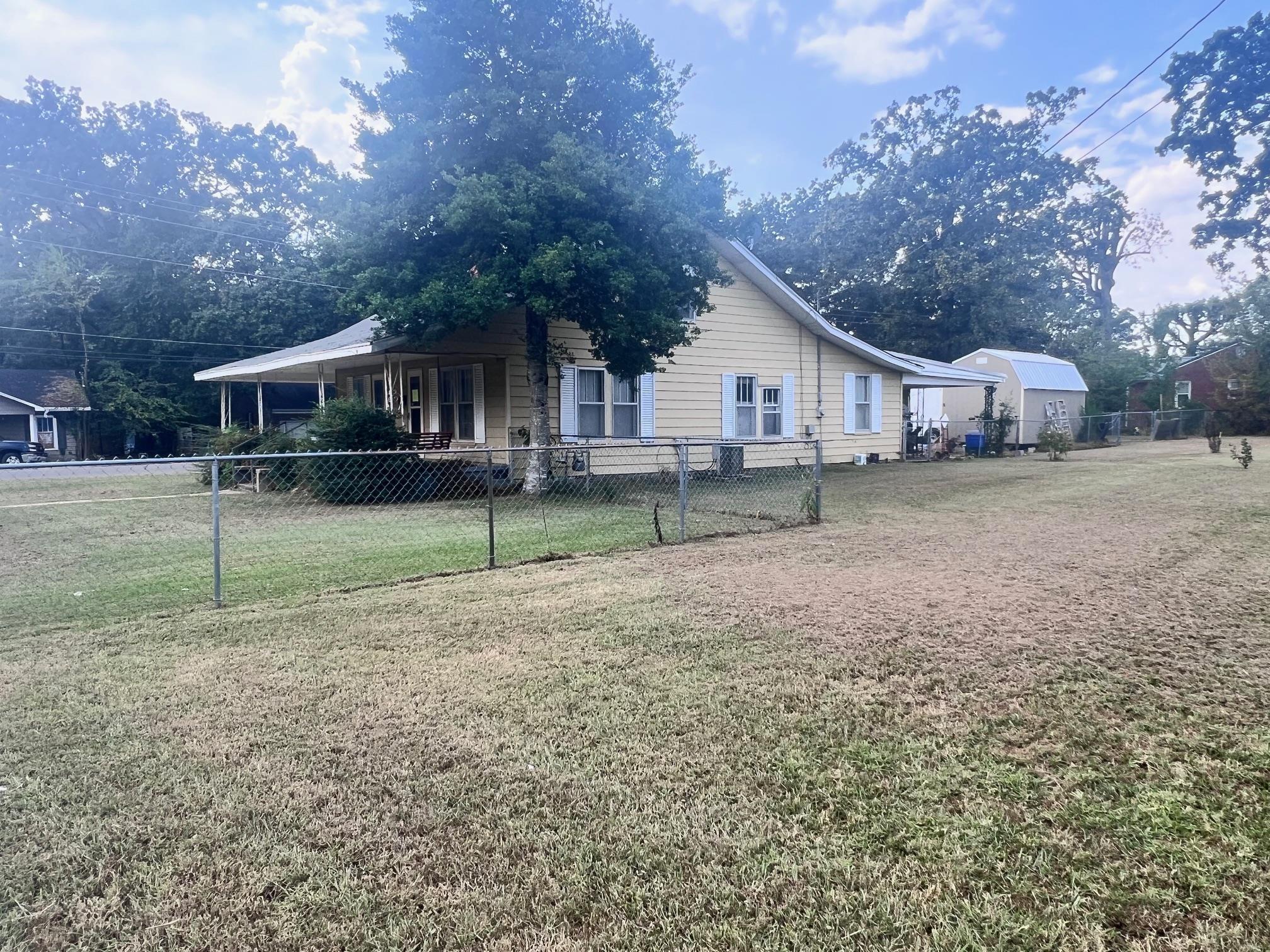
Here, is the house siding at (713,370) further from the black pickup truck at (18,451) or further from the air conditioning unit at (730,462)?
the black pickup truck at (18,451)

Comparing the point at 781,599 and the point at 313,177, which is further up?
the point at 313,177

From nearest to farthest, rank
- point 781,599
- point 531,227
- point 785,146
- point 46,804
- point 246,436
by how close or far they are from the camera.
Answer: point 46,804 < point 781,599 < point 531,227 < point 246,436 < point 785,146

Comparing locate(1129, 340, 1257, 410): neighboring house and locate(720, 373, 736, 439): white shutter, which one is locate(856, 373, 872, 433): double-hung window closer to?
locate(720, 373, 736, 439): white shutter

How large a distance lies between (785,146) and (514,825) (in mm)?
21314

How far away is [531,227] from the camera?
1084cm

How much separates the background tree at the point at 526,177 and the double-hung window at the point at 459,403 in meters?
3.54

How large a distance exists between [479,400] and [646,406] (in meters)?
3.38

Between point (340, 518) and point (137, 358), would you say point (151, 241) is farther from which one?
point (340, 518)

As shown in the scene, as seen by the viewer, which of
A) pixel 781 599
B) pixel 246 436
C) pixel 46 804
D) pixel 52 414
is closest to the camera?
pixel 46 804

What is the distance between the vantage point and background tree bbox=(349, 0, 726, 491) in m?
10.8

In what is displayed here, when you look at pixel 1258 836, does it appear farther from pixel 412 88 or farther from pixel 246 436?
pixel 246 436

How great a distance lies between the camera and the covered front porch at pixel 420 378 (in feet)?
45.4

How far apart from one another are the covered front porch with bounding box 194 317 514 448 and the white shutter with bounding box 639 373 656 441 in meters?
2.86

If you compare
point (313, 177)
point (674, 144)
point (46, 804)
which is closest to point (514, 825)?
point (46, 804)
